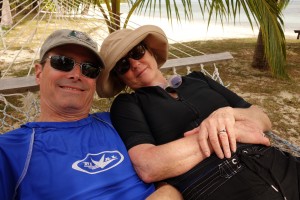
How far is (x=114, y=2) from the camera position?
120 inches

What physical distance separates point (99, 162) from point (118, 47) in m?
0.60

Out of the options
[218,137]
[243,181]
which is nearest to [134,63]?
[218,137]

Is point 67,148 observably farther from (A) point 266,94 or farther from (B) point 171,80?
(A) point 266,94

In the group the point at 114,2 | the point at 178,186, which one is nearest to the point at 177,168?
the point at 178,186

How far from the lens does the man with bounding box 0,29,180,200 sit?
1.06m

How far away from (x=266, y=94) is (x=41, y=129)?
3.56 m

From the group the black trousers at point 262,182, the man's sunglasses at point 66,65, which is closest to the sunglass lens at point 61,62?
the man's sunglasses at point 66,65

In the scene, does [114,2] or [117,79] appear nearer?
[117,79]

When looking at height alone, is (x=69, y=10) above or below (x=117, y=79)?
above

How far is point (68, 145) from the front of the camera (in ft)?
3.85

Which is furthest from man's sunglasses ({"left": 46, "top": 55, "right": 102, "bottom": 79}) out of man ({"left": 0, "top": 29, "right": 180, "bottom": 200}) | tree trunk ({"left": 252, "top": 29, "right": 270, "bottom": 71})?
tree trunk ({"left": 252, "top": 29, "right": 270, "bottom": 71})

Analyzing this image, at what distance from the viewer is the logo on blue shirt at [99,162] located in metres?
1.12

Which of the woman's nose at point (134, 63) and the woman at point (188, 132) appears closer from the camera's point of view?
the woman at point (188, 132)

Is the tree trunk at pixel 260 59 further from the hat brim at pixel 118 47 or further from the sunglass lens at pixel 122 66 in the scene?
the sunglass lens at pixel 122 66
